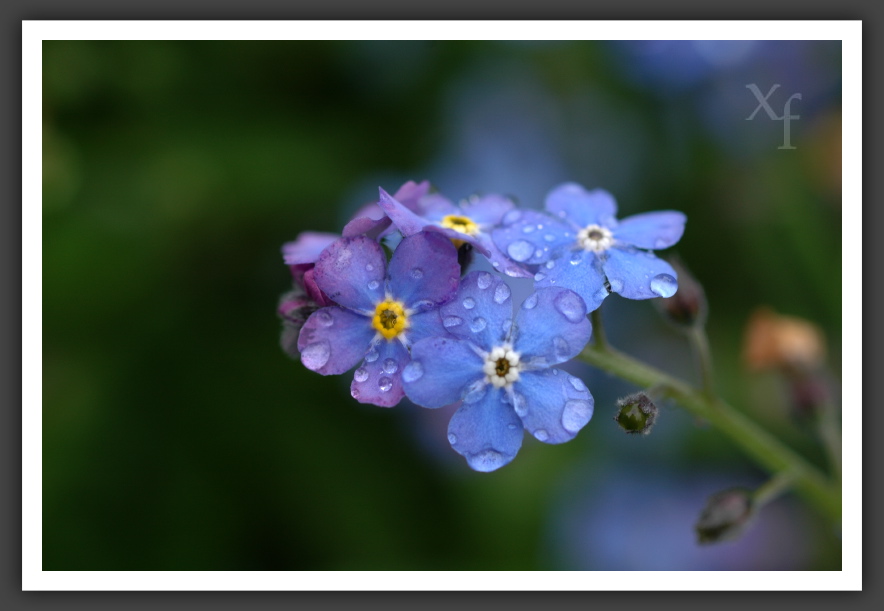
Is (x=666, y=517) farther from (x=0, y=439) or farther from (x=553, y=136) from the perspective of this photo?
(x=0, y=439)

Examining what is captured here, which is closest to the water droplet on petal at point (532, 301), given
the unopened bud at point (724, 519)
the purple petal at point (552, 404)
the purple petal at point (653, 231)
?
the purple petal at point (552, 404)

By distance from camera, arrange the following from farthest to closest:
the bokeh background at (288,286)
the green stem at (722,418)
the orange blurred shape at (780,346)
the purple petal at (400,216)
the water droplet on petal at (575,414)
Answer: the bokeh background at (288,286) < the orange blurred shape at (780,346) < the green stem at (722,418) < the purple petal at (400,216) < the water droplet on petal at (575,414)

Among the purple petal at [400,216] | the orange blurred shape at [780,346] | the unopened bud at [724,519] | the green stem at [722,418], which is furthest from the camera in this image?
the orange blurred shape at [780,346]

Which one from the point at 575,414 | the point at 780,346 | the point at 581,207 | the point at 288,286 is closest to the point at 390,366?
the point at 575,414

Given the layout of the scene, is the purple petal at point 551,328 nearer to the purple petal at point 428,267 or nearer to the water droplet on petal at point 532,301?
the water droplet on petal at point 532,301

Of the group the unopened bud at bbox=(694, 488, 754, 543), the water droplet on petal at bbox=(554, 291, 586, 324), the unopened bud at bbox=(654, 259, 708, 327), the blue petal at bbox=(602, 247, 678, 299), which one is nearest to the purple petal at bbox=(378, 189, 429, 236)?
the water droplet on petal at bbox=(554, 291, 586, 324)

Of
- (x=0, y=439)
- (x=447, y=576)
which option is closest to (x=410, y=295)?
(x=447, y=576)

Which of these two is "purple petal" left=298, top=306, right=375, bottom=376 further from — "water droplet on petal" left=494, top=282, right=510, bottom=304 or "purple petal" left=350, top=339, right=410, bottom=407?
"water droplet on petal" left=494, top=282, right=510, bottom=304

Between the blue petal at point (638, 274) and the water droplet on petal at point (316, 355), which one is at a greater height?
the blue petal at point (638, 274)
